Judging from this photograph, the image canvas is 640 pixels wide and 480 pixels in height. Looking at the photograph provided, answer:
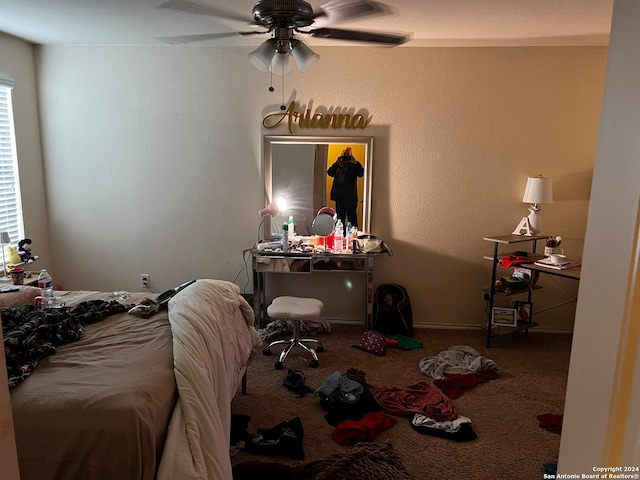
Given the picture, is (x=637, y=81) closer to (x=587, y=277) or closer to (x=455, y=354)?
(x=587, y=277)

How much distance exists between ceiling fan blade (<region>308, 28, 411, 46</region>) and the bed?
5.03 feet

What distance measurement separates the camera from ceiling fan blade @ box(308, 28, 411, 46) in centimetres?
230

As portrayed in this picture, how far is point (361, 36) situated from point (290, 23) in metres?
0.45

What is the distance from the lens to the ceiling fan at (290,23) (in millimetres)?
2041

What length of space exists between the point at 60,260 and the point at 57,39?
1921 millimetres

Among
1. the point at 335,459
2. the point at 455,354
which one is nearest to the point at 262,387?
the point at 335,459

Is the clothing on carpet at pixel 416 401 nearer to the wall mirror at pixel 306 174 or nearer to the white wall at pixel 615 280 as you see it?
the wall mirror at pixel 306 174

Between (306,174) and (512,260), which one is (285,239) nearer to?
(306,174)

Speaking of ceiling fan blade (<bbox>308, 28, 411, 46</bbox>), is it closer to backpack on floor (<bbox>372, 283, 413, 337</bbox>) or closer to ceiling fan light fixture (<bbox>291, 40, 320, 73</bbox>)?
ceiling fan light fixture (<bbox>291, 40, 320, 73</bbox>)

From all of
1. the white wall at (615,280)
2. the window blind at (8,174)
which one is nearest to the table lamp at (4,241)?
the window blind at (8,174)

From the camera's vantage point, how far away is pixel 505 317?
3678mm

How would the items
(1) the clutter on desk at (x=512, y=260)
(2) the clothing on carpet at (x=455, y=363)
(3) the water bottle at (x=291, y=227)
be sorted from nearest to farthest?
(2) the clothing on carpet at (x=455, y=363) < (1) the clutter on desk at (x=512, y=260) < (3) the water bottle at (x=291, y=227)

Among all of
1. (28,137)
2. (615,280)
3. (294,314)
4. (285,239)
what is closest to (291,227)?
(285,239)

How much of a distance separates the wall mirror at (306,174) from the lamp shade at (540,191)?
133 centimetres
